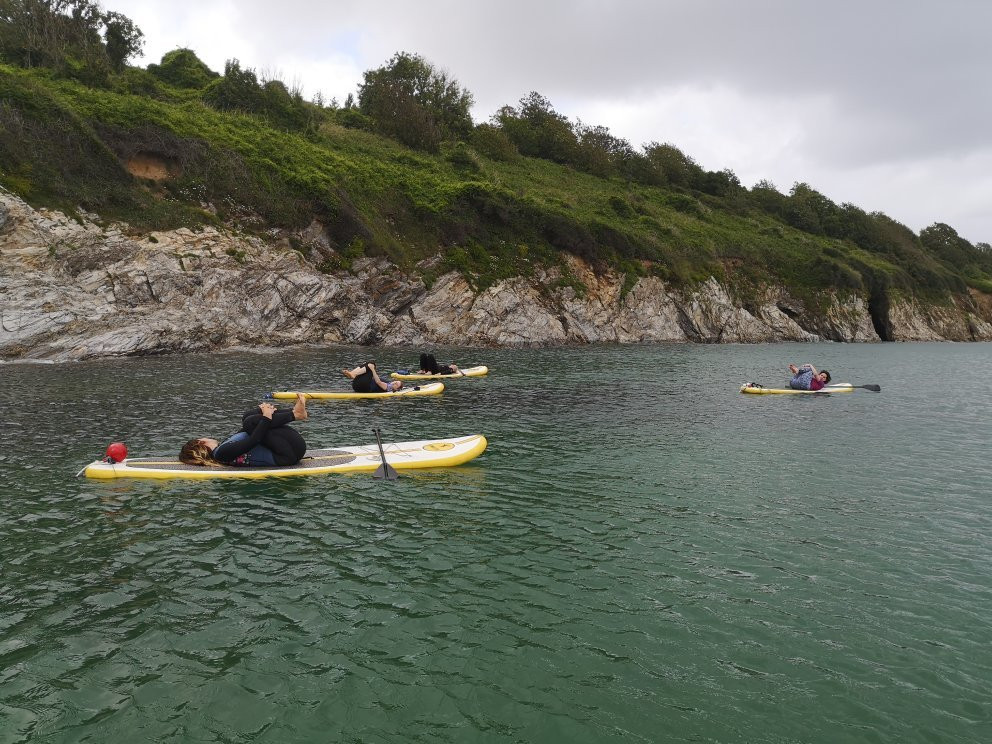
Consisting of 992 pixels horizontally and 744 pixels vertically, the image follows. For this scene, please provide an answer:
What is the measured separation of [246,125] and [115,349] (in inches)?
1237

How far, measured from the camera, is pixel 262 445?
14.3 metres

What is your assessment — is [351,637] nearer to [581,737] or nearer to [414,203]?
[581,737]

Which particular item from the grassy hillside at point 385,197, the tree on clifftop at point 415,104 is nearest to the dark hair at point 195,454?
the grassy hillside at point 385,197

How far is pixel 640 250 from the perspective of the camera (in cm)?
6662

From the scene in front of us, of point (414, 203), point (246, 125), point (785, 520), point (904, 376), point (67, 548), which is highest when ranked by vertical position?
point (246, 125)

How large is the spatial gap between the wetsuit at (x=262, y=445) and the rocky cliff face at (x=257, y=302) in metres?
24.8

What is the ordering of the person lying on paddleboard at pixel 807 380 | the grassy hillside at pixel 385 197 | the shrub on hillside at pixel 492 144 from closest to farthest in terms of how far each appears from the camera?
the person lying on paddleboard at pixel 807 380
the grassy hillside at pixel 385 197
the shrub on hillside at pixel 492 144

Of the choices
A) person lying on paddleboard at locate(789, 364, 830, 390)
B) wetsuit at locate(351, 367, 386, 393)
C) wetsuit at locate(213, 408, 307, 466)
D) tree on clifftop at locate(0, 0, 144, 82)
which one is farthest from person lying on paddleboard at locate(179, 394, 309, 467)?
tree on clifftop at locate(0, 0, 144, 82)

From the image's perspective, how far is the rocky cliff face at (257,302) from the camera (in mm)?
33812

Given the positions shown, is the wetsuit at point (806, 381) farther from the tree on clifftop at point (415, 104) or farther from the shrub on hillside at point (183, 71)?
the shrub on hillside at point (183, 71)

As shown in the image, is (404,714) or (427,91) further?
(427,91)

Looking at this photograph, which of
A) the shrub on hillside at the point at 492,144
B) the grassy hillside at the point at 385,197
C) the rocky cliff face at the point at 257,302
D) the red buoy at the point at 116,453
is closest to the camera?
the red buoy at the point at 116,453

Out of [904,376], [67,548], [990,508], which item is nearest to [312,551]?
[67,548]

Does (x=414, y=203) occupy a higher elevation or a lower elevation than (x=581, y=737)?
higher
